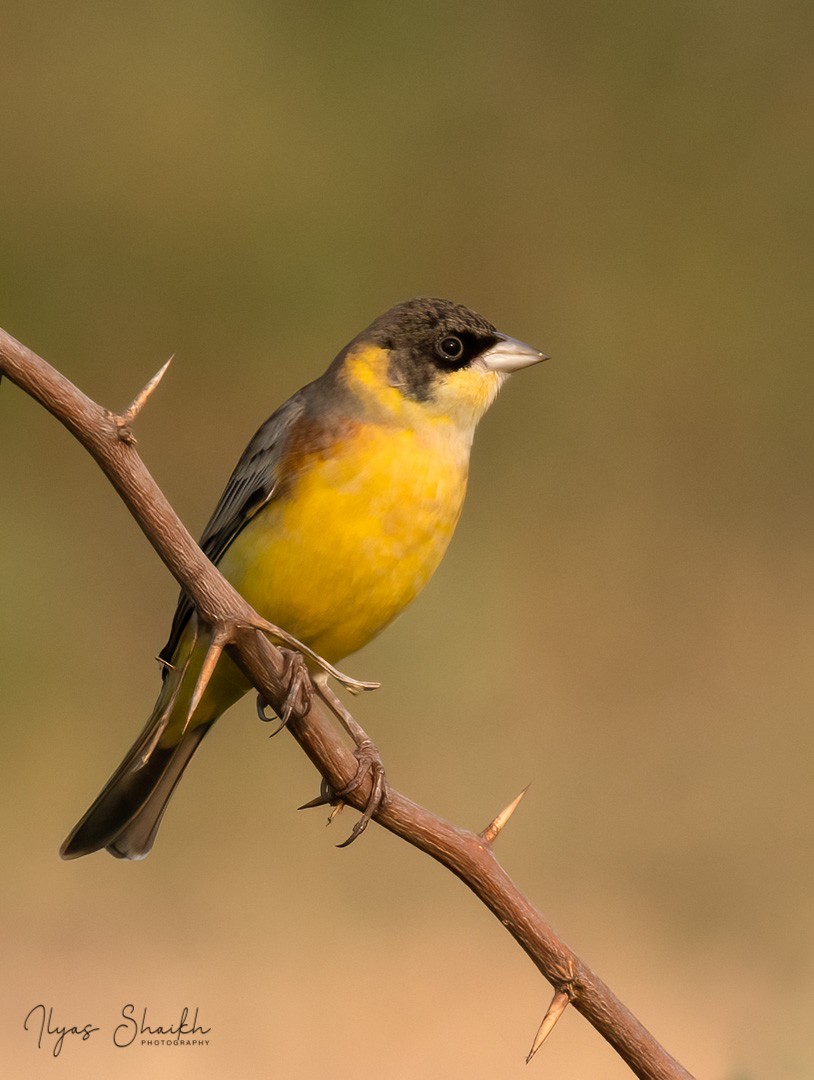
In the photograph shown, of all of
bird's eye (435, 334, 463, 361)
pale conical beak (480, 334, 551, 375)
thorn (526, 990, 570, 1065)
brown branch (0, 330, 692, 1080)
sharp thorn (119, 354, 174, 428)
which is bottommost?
thorn (526, 990, 570, 1065)

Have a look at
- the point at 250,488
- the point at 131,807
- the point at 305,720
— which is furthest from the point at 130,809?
the point at 305,720

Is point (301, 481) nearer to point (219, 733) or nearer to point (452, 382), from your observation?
point (452, 382)

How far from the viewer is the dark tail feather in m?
1.98

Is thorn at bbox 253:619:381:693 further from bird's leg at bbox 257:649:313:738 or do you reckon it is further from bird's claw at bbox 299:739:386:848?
bird's claw at bbox 299:739:386:848

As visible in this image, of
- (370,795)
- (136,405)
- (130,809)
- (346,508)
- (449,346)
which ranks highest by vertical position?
(449,346)

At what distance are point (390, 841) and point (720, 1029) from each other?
1.04 metres

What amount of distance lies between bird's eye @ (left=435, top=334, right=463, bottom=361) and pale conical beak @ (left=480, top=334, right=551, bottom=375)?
47 mm

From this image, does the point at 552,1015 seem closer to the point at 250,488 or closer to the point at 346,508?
the point at 346,508

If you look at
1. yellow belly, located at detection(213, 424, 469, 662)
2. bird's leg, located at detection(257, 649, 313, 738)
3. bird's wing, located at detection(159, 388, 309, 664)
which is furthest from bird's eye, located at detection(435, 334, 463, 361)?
bird's leg, located at detection(257, 649, 313, 738)

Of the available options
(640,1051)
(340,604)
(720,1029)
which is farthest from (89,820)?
(720,1029)

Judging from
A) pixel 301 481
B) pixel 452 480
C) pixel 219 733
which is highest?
pixel 452 480

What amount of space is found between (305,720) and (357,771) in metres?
0.11

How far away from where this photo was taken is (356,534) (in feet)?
6.63

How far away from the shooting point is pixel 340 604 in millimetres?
2051
